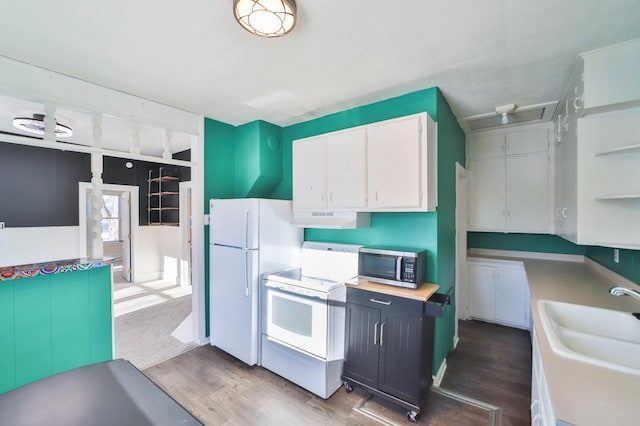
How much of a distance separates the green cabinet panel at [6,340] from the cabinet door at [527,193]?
509 cm

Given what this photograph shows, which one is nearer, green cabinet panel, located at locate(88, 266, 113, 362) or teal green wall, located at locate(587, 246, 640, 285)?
teal green wall, located at locate(587, 246, 640, 285)

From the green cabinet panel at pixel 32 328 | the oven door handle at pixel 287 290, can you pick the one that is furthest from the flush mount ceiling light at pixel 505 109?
the green cabinet panel at pixel 32 328


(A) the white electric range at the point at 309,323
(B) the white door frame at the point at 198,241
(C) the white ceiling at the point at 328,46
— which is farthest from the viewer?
(B) the white door frame at the point at 198,241

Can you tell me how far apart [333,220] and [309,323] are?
95 centimetres

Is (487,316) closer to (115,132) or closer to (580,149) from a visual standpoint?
(580,149)

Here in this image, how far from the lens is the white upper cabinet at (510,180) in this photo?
3414 mm

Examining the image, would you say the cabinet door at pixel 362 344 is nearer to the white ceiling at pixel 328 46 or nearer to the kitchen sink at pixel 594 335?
the kitchen sink at pixel 594 335

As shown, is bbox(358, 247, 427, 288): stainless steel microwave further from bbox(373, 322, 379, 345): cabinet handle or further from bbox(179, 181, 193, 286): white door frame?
bbox(179, 181, 193, 286): white door frame

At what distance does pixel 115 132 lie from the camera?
3908 millimetres

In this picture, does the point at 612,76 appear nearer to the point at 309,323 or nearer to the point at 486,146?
the point at 486,146

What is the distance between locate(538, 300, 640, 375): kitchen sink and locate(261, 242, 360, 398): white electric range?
1430mm

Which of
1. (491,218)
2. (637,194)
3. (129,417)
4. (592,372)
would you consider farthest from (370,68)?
(491,218)

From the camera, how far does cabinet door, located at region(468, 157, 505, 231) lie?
3.66 m

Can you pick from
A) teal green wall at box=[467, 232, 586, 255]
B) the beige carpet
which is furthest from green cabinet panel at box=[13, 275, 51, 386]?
teal green wall at box=[467, 232, 586, 255]
